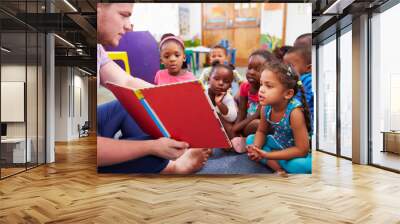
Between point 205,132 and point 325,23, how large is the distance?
178 inches

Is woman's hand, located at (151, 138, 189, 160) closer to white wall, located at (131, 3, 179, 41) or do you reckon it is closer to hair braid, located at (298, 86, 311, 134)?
white wall, located at (131, 3, 179, 41)

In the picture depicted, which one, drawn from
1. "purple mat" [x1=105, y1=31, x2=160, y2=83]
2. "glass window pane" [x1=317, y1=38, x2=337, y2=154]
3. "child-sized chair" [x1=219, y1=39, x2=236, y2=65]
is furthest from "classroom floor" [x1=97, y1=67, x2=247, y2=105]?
"glass window pane" [x1=317, y1=38, x2=337, y2=154]

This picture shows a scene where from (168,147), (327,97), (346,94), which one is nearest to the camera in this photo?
(168,147)

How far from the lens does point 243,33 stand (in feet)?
22.1

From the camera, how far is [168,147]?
6.57 m

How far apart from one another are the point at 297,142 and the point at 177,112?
6.60ft

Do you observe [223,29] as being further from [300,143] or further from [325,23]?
[325,23]

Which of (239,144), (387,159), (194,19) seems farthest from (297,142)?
(194,19)

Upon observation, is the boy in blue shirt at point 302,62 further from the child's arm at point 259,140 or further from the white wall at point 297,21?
the child's arm at point 259,140

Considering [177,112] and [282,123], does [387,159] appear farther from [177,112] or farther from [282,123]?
[177,112]

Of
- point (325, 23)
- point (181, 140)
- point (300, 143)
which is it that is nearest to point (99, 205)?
point (181, 140)

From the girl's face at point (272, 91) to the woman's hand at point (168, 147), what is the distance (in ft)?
4.93

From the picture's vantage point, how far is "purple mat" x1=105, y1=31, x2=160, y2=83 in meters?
6.56

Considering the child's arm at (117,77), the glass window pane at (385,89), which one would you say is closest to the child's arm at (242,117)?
the child's arm at (117,77)
